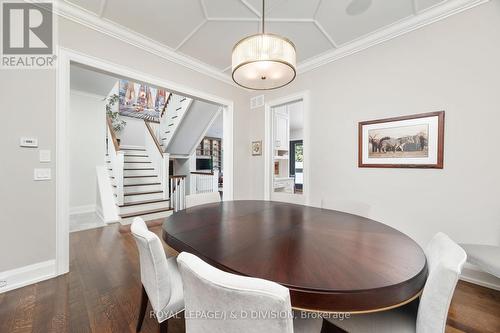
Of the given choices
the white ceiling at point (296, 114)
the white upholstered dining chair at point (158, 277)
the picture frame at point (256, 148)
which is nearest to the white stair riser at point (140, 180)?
the picture frame at point (256, 148)

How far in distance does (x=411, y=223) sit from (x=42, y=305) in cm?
352

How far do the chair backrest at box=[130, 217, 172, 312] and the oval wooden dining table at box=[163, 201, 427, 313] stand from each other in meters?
Answer: 0.13

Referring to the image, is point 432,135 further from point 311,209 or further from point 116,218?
point 116,218

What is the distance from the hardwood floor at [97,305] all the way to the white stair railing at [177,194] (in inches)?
97.4

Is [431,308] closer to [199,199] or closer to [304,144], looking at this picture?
[199,199]

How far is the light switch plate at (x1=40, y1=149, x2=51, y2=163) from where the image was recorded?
196 cm

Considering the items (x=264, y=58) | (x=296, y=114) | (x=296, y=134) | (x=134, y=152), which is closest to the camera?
(x=264, y=58)

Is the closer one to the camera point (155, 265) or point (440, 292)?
point (440, 292)

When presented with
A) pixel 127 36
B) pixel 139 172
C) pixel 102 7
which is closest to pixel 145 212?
pixel 139 172

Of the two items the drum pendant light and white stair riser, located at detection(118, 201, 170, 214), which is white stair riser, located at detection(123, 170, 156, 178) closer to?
white stair riser, located at detection(118, 201, 170, 214)

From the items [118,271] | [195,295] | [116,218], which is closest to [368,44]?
[195,295]

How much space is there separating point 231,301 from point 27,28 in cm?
305

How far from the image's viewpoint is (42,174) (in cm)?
197

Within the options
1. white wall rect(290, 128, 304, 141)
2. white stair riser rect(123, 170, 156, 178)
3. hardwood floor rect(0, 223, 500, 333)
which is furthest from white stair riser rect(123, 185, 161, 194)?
white wall rect(290, 128, 304, 141)
